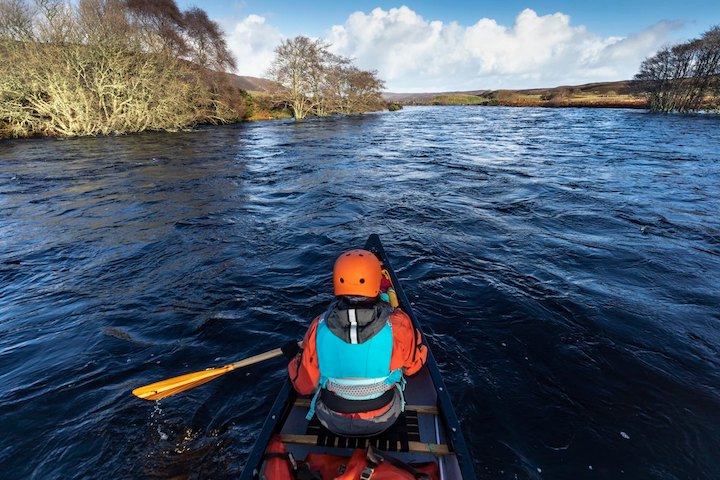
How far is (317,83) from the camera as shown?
52.2 metres

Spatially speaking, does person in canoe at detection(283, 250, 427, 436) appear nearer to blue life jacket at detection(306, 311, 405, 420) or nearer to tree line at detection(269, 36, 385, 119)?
blue life jacket at detection(306, 311, 405, 420)

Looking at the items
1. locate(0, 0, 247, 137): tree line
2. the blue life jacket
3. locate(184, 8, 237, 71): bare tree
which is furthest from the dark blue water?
locate(184, 8, 237, 71): bare tree

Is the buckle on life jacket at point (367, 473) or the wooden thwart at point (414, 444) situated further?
the wooden thwart at point (414, 444)

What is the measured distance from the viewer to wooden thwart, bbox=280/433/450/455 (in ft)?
9.61

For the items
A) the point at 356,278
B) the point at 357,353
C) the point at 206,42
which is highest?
the point at 206,42

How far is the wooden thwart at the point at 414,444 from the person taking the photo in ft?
9.61

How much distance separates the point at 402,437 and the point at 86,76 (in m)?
35.1

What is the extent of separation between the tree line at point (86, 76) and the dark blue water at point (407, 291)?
14.9m

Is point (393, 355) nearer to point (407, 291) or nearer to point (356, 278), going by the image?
point (356, 278)

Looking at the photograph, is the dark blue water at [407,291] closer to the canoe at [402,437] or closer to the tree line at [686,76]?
the canoe at [402,437]

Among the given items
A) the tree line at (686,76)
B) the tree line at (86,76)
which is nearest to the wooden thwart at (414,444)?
the tree line at (86,76)

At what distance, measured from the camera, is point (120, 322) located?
5992 mm

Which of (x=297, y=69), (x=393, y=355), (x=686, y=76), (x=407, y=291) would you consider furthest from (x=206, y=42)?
(x=686, y=76)

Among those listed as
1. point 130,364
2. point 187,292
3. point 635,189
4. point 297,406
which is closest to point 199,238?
point 187,292
